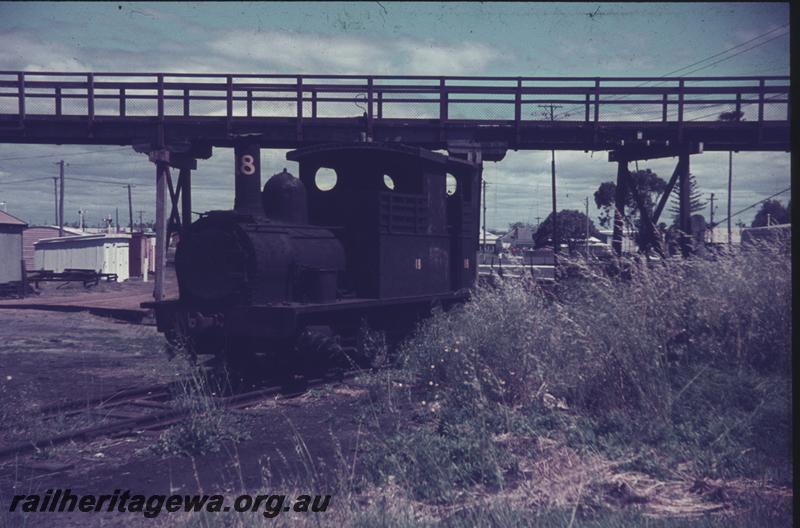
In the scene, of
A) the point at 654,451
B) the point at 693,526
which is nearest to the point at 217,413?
the point at 654,451

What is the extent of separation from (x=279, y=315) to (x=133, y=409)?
80.4 inches

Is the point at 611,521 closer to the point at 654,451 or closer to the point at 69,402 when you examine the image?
the point at 654,451

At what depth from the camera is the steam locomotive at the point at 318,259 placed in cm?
888

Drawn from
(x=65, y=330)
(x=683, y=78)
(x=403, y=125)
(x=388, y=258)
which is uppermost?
(x=683, y=78)

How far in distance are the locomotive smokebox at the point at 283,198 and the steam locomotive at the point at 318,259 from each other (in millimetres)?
15

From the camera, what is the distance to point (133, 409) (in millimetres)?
8133

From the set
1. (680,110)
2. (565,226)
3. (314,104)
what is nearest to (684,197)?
(680,110)

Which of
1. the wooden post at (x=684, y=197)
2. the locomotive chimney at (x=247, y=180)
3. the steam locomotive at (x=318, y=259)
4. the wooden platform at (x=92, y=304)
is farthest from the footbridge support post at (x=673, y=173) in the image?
the wooden platform at (x=92, y=304)

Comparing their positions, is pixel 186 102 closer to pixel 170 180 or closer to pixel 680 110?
pixel 170 180

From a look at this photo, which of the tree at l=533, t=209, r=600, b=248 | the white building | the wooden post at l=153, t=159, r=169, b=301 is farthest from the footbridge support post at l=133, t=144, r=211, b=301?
the tree at l=533, t=209, r=600, b=248

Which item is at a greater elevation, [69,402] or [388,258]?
[388,258]

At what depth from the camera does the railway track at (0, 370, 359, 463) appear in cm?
647

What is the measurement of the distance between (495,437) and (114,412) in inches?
179

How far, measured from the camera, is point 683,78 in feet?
51.2
